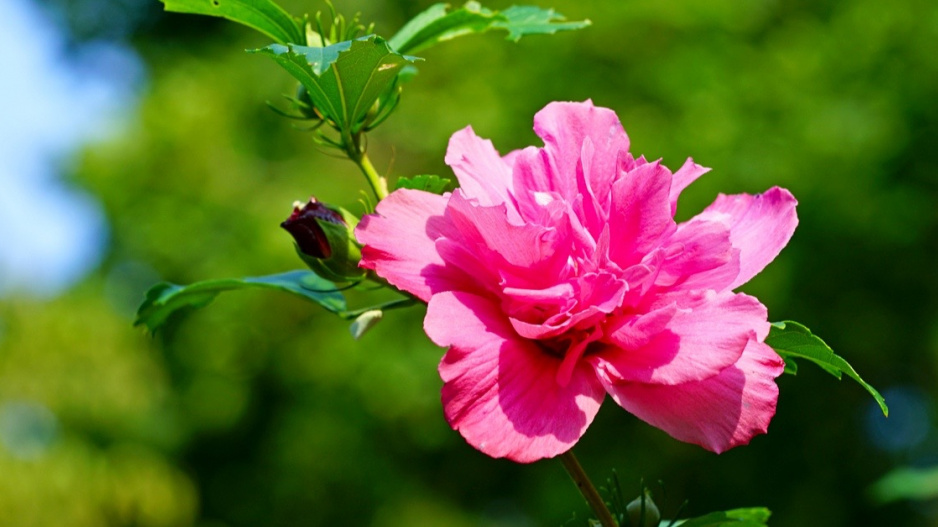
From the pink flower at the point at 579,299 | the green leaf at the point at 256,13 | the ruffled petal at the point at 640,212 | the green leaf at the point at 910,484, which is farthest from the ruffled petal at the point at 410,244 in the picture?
the green leaf at the point at 910,484

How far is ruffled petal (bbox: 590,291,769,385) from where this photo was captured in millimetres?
598

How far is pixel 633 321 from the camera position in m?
0.62

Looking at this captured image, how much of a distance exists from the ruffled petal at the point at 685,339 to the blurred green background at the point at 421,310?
383 centimetres

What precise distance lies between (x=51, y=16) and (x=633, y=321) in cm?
904

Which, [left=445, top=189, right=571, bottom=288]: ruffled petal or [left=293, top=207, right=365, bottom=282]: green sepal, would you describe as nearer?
[left=445, top=189, right=571, bottom=288]: ruffled petal

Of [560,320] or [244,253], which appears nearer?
[560,320]

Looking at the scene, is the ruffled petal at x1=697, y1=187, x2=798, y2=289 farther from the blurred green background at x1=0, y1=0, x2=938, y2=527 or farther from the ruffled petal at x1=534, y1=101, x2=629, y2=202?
the blurred green background at x1=0, y1=0, x2=938, y2=527

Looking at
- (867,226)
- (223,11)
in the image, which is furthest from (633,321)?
(867,226)

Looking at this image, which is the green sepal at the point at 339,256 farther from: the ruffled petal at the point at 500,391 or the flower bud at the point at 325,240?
the ruffled petal at the point at 500,391

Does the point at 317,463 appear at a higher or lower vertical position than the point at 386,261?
lower

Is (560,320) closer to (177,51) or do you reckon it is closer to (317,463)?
(317,463)

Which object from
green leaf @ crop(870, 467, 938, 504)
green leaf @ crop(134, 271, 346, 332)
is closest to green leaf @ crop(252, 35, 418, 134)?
green leaf @ crop(134, 271, 346, 332)

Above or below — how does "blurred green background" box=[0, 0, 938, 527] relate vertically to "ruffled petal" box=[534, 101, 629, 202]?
below

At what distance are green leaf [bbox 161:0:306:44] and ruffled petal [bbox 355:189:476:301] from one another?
208 millimetres
